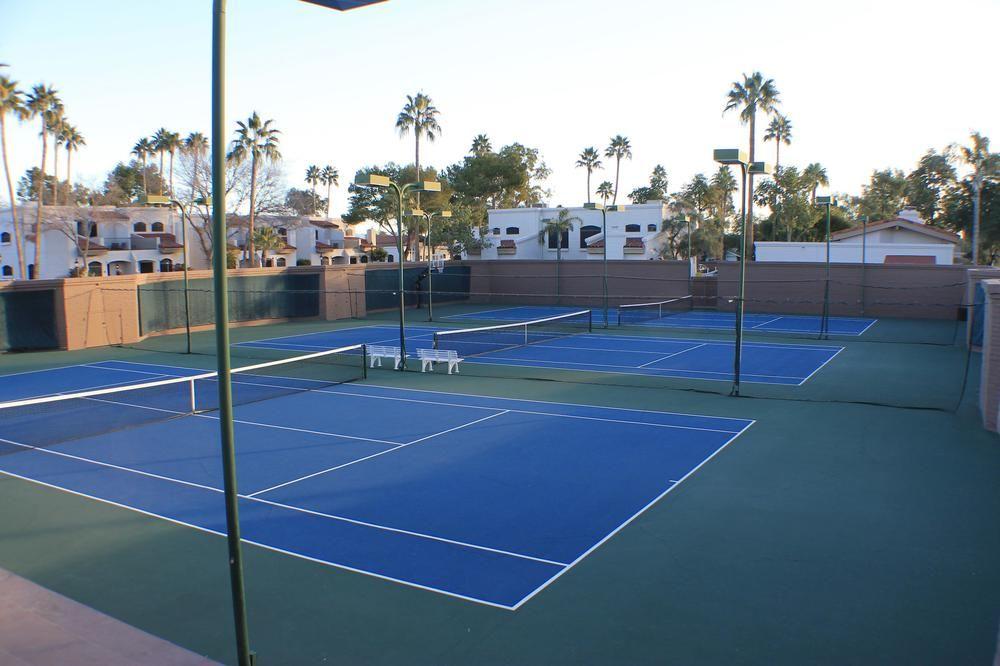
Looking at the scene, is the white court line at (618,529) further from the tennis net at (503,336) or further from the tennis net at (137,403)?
the tennis net at (503,336)

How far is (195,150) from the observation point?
2400 inches

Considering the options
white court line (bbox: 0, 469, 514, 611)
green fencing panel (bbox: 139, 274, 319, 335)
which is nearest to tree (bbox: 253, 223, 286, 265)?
green fencing panel (bbox: 139, 274, 319, 335)

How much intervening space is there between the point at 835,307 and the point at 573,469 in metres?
33.8

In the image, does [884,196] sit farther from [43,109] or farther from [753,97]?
[43,109]

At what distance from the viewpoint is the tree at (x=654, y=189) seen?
92.3m

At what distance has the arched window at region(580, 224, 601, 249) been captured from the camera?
6881 centimetres

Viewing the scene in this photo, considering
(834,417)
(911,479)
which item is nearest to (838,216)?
(834,417)

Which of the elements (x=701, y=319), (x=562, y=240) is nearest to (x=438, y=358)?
(x=701, y=319)

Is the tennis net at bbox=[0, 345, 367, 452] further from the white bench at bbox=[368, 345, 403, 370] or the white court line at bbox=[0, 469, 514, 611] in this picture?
the white court line at bbox=[0, 469, 514, 611]

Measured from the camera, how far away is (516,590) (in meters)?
8.23

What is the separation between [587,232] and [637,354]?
4367cm

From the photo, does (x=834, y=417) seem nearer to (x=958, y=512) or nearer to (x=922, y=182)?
(x=958, y=512)

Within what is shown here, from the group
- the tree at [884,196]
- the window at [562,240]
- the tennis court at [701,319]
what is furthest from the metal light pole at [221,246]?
the tree at [884,196]

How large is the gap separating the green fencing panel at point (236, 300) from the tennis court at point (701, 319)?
7959 mm
